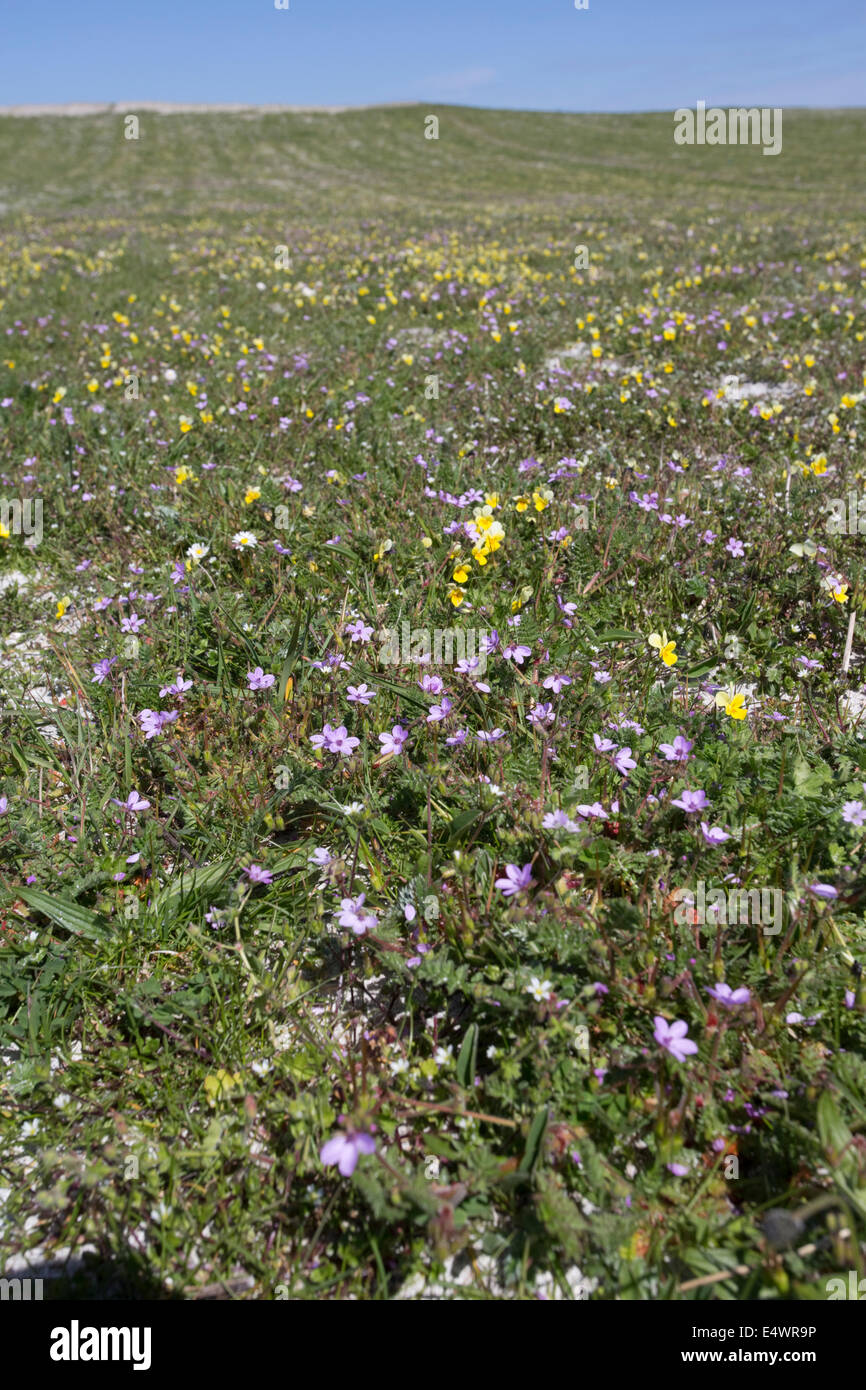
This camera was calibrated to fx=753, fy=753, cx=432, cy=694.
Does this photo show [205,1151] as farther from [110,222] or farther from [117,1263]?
[110,222]

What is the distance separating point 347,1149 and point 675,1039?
3.19 feet

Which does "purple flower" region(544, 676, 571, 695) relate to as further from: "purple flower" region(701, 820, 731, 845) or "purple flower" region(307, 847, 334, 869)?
"purple flower" region(307, 847, 334, 869)

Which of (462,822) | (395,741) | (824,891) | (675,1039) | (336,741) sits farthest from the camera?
(395,741)

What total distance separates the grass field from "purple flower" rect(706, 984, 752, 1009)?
0.01 m

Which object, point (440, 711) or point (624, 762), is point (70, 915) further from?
point (624, 762)

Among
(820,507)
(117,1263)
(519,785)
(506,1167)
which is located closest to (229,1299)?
(117,1263)

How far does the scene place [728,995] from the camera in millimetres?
2238

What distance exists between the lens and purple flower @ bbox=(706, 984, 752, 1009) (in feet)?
7.22

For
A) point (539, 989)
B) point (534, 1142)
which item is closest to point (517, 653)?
point (539, 989)

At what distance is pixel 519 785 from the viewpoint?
119 inches

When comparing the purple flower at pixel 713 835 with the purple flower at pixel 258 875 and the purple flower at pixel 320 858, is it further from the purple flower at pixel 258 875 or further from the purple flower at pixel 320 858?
the purple flower at pixel 258 875
